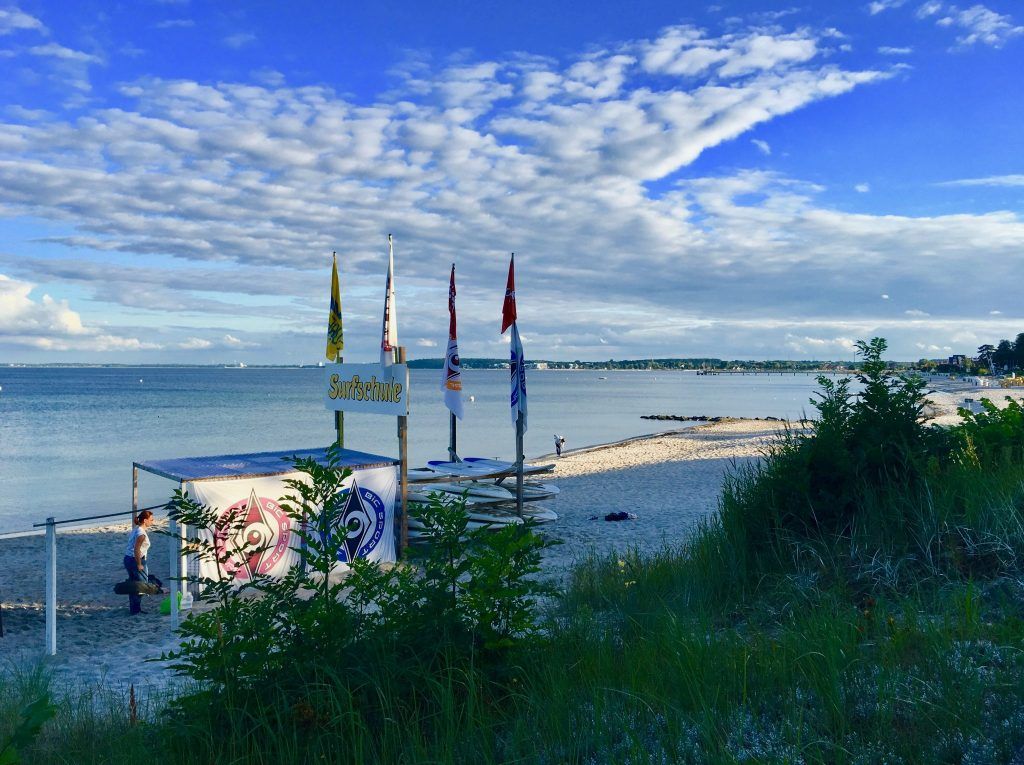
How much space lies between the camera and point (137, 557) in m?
10.4

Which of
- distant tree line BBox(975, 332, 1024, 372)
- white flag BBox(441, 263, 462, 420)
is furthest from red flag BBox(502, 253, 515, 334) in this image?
distant tree line BBox(975, 332, 1024, 372)

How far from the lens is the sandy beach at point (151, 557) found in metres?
8.45

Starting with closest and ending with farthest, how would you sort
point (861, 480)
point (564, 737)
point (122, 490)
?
point (564, 737) → point (861, 480) → point (122, 490)

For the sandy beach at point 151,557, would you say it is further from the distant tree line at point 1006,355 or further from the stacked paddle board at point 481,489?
the distant tree line at point 1006,355

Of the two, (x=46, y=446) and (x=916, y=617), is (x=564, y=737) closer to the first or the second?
(x=916, y=617)

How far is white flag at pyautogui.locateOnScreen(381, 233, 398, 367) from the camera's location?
12.4 m

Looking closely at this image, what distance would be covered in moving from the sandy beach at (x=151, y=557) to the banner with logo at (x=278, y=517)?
1.38 metres

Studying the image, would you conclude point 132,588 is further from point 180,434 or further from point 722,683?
point 180,434

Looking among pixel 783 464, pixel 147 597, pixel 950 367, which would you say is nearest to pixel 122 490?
pixel 147 597

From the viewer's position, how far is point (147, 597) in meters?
10.9

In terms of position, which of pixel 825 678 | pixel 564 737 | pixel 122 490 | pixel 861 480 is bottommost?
pixel 122 490

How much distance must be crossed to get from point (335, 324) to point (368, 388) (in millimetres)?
1775

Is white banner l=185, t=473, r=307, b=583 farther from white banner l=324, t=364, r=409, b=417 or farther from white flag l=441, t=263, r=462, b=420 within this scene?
white flag l=441, t=263, r=462, b=420

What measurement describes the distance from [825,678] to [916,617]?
4.08ft
